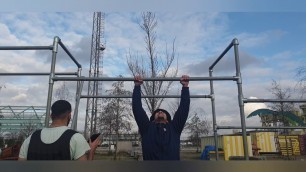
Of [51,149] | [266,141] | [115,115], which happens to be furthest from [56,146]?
[115,115]

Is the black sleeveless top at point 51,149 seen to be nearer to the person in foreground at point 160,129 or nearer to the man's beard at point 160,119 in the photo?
the person in foreground at point 160,129

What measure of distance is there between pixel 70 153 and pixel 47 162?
140 cm

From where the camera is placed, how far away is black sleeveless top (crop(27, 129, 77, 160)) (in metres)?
2.09

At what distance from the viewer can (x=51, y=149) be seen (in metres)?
2.11

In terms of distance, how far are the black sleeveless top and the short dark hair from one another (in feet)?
0.78

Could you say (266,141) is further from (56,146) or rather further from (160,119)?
(56,146)

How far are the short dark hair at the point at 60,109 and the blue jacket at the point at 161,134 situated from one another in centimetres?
94

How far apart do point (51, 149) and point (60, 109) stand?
388 millimetres

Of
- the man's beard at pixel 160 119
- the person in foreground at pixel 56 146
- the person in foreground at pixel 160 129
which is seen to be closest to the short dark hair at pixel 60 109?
the person in foreground at pixel 56 146

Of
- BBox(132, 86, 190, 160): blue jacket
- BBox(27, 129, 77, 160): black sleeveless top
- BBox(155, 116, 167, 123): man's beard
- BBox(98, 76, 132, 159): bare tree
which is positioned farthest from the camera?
BBox(98, 76, 132, 159): bare tree

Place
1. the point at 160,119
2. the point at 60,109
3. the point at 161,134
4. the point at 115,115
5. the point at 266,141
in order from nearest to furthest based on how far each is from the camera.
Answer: the point at 60,109 < the point at 161,134 < the point at 160,119 < the point at 266,141 < the point at 115,115

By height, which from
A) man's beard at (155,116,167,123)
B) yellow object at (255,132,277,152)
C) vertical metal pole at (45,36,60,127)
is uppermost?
vertical metal pole at (45,36,60,127)

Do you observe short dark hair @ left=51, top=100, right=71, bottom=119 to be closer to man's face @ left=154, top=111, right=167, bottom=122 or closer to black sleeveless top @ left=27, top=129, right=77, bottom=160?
black sleeveless top @ left=27, top=129, right=77, bottom=160

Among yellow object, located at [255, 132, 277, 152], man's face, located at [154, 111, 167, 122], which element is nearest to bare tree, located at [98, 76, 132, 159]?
yellow object, located at [255, 132, 277, 152]
